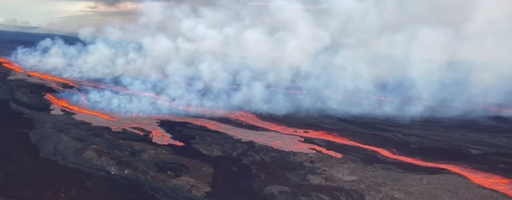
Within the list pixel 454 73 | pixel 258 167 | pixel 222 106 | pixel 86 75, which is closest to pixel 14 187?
pixel 258 167

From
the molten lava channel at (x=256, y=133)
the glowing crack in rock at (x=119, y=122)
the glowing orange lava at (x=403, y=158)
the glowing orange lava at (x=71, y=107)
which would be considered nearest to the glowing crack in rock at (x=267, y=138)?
the molten lava channel at (x=256, y=133)

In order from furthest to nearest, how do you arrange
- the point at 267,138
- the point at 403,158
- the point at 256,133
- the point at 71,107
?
1. the point at 71,107
2. the point at 256,133
3. the point at 267,138
4. the point at 403,158

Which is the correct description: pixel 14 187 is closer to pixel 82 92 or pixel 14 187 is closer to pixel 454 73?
pixel 82 92

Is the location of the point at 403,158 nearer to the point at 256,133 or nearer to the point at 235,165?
the point at 256,133

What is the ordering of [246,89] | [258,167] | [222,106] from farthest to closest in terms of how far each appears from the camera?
[246,89]
[222,106]
[258,167]

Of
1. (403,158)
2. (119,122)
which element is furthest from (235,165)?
(119,122)

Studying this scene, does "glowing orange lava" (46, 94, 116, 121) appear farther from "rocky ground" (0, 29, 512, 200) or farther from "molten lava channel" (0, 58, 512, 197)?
"rocky ground" (0, 29, 512, 200)

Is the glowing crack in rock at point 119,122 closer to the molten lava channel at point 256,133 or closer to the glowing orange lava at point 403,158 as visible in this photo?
the molten lava channel at point 256,133

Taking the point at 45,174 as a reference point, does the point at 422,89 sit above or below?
above
